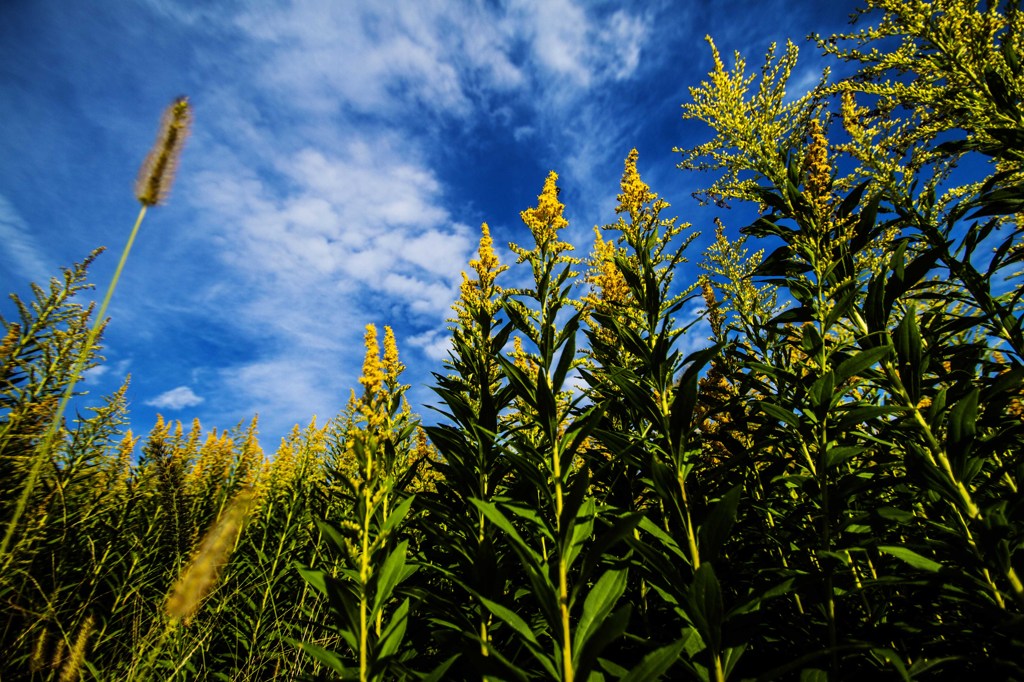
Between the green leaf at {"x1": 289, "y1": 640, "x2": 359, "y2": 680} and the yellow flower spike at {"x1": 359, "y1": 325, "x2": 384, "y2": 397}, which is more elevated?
A: the yellow flower spike at {"x1": 359, "y1": 325, "x2": 384, "y2": 397}

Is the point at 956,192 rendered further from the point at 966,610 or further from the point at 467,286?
the point at 467,286

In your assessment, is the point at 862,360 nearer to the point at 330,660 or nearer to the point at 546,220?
the point at 546,220

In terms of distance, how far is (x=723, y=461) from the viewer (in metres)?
2.26

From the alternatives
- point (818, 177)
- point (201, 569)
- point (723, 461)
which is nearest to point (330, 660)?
point (201, 569)

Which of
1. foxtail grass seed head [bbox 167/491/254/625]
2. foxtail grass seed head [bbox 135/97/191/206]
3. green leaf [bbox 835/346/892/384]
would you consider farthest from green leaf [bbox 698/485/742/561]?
foxtail grass seed head [bbox 135/97/191/206]

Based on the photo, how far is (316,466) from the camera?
5051 millimetres

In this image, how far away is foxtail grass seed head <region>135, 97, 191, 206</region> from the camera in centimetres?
212

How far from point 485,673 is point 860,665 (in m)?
1.51

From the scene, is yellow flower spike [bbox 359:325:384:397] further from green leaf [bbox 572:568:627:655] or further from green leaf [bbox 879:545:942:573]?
green leaf [bbox 879:545:942:573]

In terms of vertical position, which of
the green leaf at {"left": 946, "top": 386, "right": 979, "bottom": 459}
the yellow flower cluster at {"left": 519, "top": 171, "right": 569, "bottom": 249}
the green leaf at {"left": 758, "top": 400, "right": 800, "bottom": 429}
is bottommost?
the green leaf at {"left": 946, "top": 386, "right": 979, "bottom": 459}

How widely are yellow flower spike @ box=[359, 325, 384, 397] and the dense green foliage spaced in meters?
0.02

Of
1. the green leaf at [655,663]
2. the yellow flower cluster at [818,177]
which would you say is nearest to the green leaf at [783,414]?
the green leaf at [655,663]

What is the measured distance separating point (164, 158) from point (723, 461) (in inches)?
137

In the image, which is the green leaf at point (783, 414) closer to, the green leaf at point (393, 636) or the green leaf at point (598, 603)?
the green leaf at point (598, 603)
